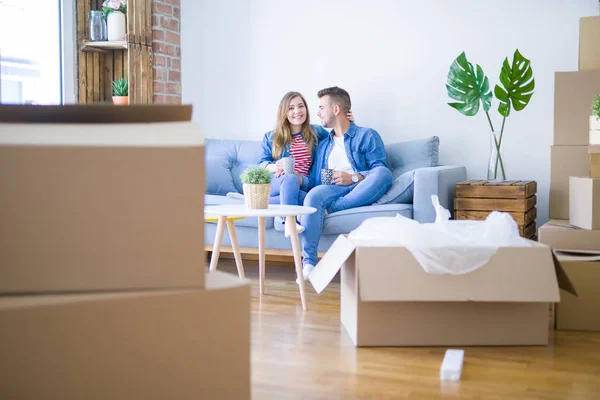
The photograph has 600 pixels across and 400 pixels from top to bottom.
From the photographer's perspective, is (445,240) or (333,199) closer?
(445,240)

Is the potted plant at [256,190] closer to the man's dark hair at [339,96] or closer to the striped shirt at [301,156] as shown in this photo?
the striped shirt at [301,156]

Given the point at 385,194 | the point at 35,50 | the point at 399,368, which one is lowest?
the point at 399,368

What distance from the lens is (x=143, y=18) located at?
4.96 m

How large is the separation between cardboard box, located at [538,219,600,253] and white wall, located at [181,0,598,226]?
1269 mm

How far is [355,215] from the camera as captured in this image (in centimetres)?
410

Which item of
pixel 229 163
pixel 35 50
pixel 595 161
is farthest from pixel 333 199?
pixel 35 50

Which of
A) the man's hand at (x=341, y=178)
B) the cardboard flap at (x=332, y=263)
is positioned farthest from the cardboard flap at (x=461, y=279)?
the man's hand at (x=341, y=178)

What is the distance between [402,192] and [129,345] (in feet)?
10.2

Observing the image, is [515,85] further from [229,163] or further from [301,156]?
[229,163]

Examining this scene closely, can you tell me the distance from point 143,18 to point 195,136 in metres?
3.98

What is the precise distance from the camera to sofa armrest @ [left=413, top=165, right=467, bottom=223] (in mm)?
3965

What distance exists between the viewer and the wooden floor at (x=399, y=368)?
7.34ft

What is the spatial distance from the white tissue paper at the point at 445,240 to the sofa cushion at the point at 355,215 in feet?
3.44

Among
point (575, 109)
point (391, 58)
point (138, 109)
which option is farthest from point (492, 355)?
point (391, 58)
